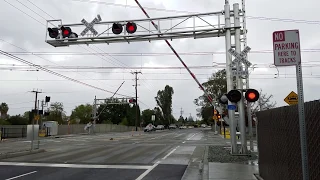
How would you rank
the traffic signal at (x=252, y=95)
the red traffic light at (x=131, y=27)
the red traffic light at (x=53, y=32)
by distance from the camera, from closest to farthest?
the traffic signal at (x=252, y=95) → the red traffic light at (x=131, y=27) → the red traffic light at (x=53, y=32)

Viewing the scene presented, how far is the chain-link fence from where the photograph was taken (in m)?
4.71

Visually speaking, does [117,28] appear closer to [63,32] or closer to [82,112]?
[63,32]

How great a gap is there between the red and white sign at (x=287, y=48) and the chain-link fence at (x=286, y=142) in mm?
717

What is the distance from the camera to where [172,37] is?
1638cm

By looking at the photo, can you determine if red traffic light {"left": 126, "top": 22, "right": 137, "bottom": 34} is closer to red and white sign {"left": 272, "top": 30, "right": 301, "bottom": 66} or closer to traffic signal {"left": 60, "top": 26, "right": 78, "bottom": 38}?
traffic signal {"left": 60, "top": 26, "right": 78, "bottom": 38}

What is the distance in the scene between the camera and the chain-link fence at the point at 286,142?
4711mm

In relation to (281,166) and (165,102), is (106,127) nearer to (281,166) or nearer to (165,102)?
(165,102)

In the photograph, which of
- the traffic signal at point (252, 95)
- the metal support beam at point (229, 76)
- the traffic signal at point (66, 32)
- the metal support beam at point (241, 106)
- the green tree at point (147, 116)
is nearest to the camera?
the traffic signal at point (252, 95)

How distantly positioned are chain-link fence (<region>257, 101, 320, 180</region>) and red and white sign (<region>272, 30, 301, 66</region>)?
2.35 feet

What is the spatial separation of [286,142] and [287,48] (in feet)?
7.73

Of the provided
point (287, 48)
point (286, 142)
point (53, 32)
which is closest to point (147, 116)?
point (53, 32)

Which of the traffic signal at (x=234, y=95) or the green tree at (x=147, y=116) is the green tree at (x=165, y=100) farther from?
the traffic signal at (x=234, y=95)

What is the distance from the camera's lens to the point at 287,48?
477 cm

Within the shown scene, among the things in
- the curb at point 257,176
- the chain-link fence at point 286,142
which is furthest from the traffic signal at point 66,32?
the curb at point 257,176
